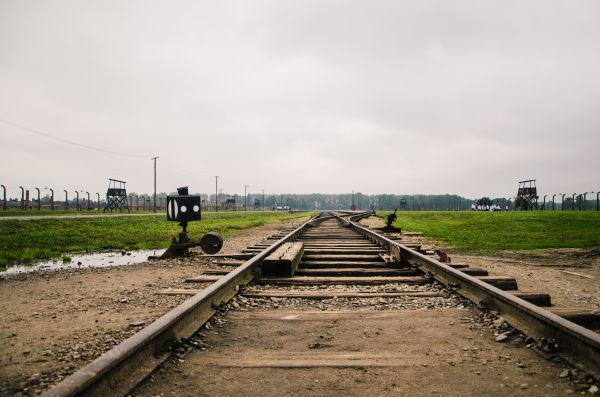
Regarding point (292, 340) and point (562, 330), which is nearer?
point (562, 330)

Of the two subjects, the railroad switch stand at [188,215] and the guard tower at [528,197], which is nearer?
the railroad switch stand at [188,215]

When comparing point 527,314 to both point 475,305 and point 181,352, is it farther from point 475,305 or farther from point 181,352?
point 181,352

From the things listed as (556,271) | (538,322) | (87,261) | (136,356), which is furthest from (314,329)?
(87,261)

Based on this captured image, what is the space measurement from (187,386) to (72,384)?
0.61 metres

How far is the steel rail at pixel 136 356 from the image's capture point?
164 centimetres

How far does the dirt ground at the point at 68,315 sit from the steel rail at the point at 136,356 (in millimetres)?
413

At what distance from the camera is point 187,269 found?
20.2 ft

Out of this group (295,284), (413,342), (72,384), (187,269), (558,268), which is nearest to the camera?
(72,384)

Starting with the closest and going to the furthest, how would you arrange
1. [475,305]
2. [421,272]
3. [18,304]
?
[475,305] < [18,304] < [421,272]

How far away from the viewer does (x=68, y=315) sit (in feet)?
11.6

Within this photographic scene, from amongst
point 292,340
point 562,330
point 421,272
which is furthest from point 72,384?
point 421,272

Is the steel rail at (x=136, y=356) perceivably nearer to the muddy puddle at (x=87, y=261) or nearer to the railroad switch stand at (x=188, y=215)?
the railroad switch stand at (x=188, y=215)

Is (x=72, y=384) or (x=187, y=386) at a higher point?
(x=72, y=384)

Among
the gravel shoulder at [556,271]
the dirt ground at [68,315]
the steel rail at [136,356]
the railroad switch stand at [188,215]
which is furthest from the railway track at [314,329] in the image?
the railroad switch stand at [188,215]
